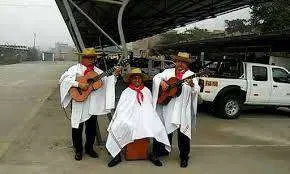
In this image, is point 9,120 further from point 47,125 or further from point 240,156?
point 240,156

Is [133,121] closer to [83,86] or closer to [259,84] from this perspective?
[83,86]

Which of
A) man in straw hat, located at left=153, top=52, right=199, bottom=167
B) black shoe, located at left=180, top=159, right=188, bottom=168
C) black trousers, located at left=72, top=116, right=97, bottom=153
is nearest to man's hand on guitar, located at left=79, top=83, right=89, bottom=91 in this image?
black trousers, located at left=72, top=116, right=97, bottom=153

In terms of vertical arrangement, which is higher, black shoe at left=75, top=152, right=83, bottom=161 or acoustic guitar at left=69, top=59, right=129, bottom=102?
acoustic guitar at left=69, top=59, right=129, bottom=102

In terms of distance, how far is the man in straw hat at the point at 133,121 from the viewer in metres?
7.16

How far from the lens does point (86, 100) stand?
7.51 meters

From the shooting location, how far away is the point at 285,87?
14117 mm

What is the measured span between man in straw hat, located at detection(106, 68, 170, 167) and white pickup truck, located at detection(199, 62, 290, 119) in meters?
5.61

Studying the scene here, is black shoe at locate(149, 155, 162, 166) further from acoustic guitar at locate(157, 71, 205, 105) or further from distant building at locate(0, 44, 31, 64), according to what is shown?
distant building at locate(0, 44, 31, 64)

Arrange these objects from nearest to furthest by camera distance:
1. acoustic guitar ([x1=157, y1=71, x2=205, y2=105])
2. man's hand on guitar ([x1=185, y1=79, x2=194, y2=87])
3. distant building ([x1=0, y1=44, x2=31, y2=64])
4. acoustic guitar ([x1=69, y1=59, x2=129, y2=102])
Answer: man's hand on guitar ([x1=185, y1=79, x2=194, y2=87]) < acoustic guitar ([x1=157, y1=71, x2=205, y2=105]) < acoustic guitar ([x1=69, y1=59, x2=129, y2=102]) < distant building ([x1=0, y1=44, x2=31, y2=64])

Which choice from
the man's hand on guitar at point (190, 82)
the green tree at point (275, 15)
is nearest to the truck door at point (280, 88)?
the man's hand on guitar at point (190, 82)

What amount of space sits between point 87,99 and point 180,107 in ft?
4.93

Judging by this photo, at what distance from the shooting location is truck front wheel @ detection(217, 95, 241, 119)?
1308 cm

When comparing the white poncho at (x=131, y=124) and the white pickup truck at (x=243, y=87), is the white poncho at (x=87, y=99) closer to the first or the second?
the white poncho at (x=131, y=124)

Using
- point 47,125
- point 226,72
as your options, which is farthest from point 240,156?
point 226,72
